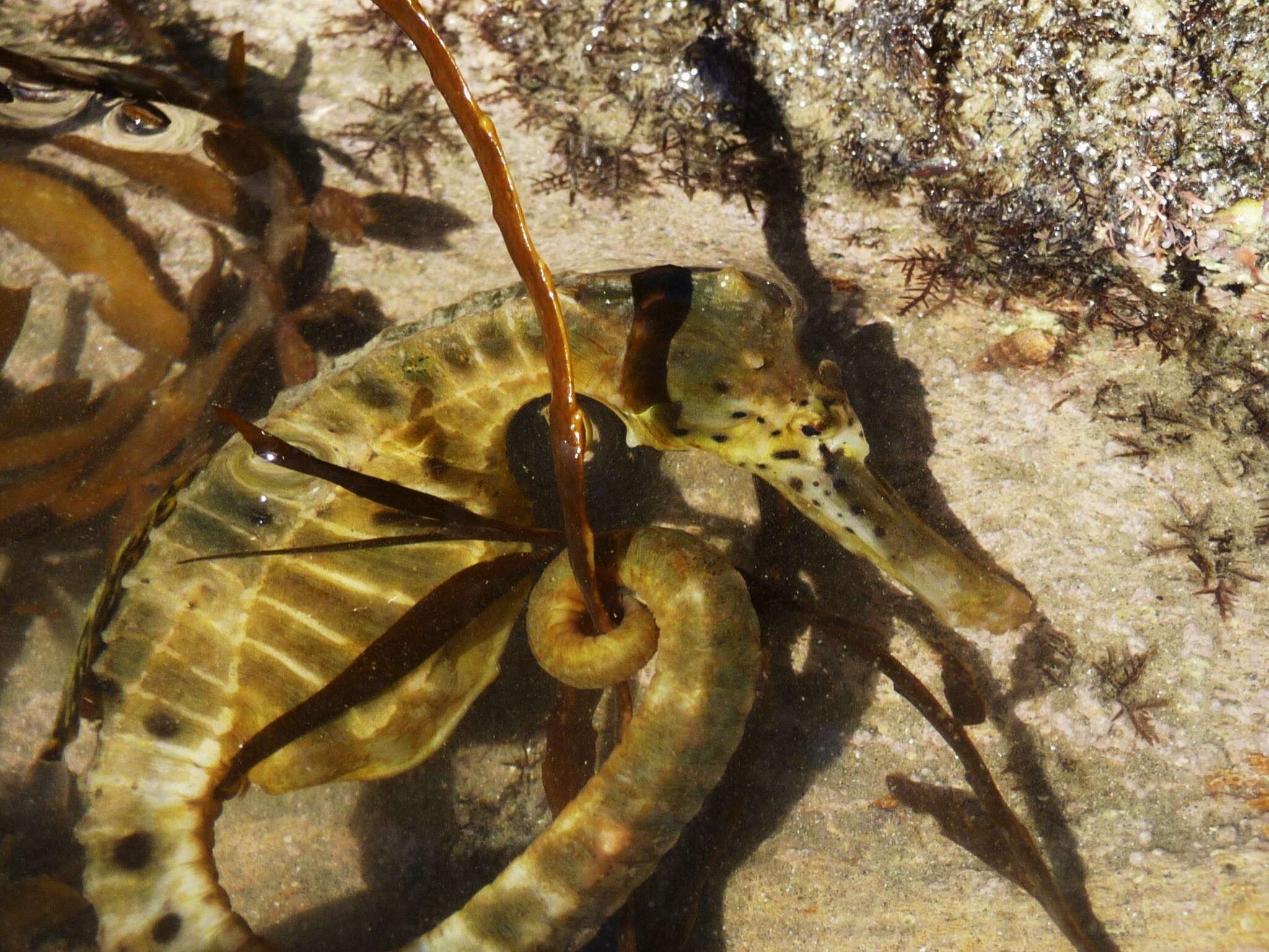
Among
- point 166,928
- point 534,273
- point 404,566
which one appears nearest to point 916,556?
point 534,273

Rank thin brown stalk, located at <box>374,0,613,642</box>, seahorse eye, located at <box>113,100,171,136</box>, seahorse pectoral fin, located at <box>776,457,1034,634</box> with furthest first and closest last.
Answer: seahorse eye, located at <box>113,100,171,136</box>
seahorse pectoral fin, located at <box>776,457,1034,634</box>
thin brown stalk, located at <box>374,0,613,642</box>

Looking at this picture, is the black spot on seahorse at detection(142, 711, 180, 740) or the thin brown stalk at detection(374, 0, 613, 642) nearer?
the thin brown stalk at detection(374, 0, 613, 642)

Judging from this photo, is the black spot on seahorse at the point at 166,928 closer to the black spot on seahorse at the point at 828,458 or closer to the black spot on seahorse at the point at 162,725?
the black spot on seahorse at the point at 162,725

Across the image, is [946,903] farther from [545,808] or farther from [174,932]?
[174,932]

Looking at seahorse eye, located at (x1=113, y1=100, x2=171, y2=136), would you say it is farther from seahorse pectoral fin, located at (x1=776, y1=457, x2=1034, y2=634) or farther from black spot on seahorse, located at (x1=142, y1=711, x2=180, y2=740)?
seahorse pectoral fin, located at (x1=776, y1=457, x2=1034, y2=634)

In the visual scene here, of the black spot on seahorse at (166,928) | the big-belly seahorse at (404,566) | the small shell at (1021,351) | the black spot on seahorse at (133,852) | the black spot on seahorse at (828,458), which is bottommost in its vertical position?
the black spot on seahorse at (166,928)

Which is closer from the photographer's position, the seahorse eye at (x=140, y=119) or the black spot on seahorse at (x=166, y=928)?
the black spot on seahorse at (x=166, y=928)

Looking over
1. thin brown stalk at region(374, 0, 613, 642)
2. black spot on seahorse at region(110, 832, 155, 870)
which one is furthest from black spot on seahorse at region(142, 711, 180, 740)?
thin brown stalk at region(374, 0, 613, 642)

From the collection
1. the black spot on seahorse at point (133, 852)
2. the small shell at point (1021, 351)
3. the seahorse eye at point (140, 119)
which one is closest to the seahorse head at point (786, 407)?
the small shell at point (1021, 351)

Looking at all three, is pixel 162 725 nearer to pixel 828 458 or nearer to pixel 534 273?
pixel 534 273
